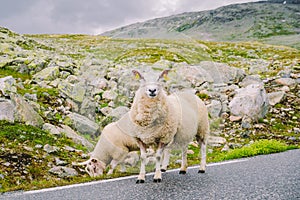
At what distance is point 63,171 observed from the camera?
8906 mm

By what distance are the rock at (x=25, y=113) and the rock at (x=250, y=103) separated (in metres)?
8.45

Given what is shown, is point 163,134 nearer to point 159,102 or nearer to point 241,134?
point 159,102

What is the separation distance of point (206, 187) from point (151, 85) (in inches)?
67.5

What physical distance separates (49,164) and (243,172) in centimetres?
479

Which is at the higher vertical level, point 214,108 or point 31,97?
point 31,97

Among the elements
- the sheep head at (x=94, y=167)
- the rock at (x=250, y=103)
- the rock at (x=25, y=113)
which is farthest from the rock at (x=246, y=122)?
the rock at (x=25, y=113)

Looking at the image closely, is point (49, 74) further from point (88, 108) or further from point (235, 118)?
point (235, 118)

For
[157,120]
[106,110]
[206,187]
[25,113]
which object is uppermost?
[106,110]

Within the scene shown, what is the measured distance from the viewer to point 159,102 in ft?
20.0

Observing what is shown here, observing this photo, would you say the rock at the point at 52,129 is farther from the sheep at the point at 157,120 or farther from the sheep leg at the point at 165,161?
the sheep at the point at 157,120

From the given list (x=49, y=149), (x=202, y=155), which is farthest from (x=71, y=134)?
(x=202, y=155)

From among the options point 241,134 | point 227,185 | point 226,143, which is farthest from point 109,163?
point 241,134

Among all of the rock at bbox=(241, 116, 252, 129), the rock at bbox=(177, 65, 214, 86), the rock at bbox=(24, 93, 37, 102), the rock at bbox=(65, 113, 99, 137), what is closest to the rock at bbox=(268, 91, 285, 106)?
the rock at bbox=(241, 116, 252, 129)

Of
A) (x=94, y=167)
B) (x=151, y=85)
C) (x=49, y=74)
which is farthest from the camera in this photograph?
(x=49, y=74)
